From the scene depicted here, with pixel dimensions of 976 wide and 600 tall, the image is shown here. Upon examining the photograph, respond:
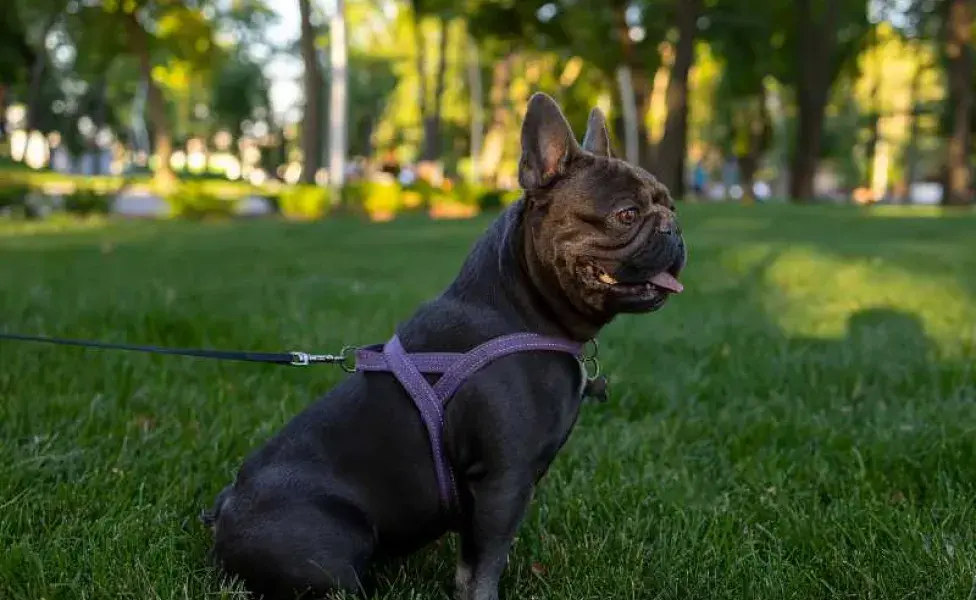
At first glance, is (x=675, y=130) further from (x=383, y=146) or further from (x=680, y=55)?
(x=383, y=146)

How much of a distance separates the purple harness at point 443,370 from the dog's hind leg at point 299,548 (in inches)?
10.9

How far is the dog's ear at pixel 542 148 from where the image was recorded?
8.49ft

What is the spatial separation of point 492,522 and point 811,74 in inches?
1244

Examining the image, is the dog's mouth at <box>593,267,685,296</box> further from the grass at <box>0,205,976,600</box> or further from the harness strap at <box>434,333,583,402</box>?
the grass at <box>0,205,976,600</box>

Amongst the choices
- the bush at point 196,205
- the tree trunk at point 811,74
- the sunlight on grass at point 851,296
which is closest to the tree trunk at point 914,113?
the tree trunk at point 811,74

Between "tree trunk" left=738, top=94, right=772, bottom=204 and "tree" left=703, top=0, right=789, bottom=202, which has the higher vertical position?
"tree" left=703, top=0, right=789, bottom=202

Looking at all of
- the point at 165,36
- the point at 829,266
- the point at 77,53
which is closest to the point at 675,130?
the point at 829,266

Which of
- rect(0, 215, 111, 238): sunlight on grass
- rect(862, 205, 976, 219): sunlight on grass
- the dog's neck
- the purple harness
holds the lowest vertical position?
rect(0, 215, 111, 238): sunlight on grass

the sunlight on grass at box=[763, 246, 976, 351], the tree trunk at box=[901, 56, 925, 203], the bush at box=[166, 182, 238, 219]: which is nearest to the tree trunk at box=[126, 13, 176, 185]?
the bush at box=[166, 182, 238, 219]

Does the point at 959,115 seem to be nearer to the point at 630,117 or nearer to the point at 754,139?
the point at 630,117

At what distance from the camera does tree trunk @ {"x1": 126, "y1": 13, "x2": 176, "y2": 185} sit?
1247 inches

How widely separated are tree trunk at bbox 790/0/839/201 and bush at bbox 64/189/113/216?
22.4 metres

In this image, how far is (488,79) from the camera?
57.9 m

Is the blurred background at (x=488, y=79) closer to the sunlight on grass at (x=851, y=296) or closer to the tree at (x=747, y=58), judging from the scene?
the tree at (x=747, y=58)
